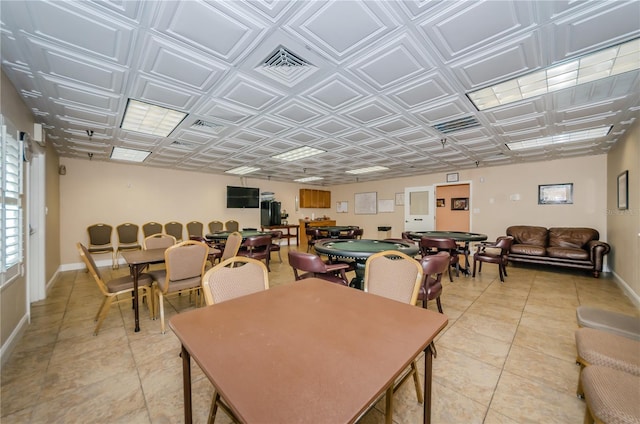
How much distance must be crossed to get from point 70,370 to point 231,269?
165cm

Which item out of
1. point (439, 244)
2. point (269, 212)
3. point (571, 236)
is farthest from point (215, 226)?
point (571, 236)

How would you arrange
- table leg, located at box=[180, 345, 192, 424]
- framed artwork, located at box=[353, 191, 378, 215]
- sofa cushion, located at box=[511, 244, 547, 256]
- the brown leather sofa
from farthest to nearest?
1. framed artwork, located at box=[353, 191, 378, 215]
2. sofa cushion, located at box=[511, 244, 547, 256]
3. the brown leather sofa
4. table leg, located at box=[180, 345, 192, 424]

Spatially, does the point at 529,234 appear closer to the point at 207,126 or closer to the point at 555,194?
the point at 555,194

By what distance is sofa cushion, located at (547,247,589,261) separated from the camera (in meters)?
4.66

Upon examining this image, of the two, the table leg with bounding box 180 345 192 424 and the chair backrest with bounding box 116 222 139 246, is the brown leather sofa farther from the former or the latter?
the chair backrest with bounding box 116 222 139 246

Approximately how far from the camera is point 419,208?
8.20 metres

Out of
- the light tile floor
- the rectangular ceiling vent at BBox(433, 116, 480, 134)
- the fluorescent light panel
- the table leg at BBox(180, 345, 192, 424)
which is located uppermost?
the fluorescent light panel

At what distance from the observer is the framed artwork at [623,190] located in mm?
3726

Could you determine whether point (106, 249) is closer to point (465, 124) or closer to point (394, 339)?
point (394, 339)

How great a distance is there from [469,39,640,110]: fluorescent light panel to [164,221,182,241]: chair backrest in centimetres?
712

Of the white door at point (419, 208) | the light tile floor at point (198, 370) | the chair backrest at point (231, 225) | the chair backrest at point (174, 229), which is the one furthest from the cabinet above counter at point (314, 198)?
the light tile floor at point (198, 370)

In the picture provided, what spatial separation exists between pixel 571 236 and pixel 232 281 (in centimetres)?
709

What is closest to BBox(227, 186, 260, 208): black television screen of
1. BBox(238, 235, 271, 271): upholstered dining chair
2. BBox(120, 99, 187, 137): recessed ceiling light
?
BBox(238, 235, 271, 271): upholstered dining chair

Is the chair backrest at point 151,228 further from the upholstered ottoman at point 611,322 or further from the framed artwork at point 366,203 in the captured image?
the upholstered ottoman at point 611,322
